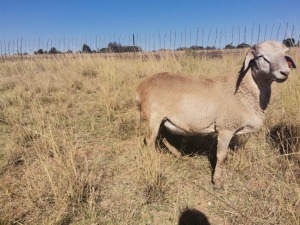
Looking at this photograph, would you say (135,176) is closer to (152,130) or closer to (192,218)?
(152,130)

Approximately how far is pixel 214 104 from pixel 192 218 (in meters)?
1.51

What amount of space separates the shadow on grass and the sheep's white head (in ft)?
5.82

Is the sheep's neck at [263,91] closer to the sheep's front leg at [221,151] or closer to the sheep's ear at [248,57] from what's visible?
the sheep's ear at [248,57]

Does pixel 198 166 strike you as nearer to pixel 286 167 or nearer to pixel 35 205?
pixel 286 167

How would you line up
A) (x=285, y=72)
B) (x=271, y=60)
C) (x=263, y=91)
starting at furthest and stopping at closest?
(x=263, y=91), (x=271, y=60), (x=285, y=72)

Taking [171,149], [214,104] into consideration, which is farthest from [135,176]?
[214,104]

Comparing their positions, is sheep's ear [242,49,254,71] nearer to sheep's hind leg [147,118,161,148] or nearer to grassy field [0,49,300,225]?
grassy field [0,49,300,225]

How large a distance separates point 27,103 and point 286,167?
5.93m

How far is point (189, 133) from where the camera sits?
13.6 feet

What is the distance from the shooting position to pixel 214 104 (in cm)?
399

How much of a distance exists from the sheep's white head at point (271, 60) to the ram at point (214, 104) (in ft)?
0.17

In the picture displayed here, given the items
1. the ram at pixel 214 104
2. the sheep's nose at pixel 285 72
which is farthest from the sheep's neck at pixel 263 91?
the sheep's nose at pixel 285 72

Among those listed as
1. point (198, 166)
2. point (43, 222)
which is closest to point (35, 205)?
point (43, 222)

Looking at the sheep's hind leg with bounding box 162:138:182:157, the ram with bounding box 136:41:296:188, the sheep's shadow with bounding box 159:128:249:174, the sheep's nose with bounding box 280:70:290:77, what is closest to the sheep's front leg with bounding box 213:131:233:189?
the ram with bounding box 136:41:296:188
